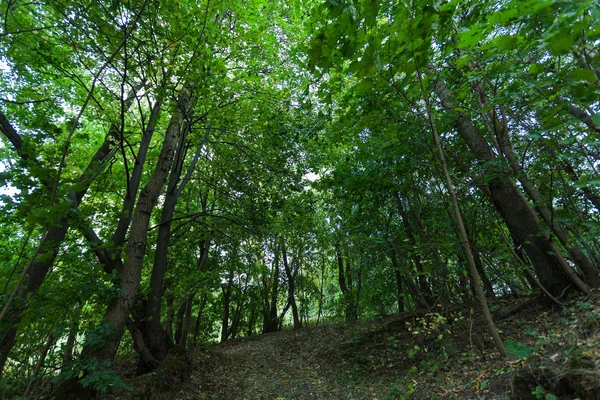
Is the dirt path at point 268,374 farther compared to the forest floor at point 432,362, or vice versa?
the dirt path at point 268,374

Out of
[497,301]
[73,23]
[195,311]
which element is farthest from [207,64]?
[195,311]

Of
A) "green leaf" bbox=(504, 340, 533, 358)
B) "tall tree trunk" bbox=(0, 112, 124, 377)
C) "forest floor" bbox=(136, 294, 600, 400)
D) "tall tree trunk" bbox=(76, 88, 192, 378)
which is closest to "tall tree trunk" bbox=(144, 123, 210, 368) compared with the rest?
"tall tree trunk" bbox=(76, 88, 192, 378)

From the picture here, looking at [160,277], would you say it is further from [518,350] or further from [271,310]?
[271,310]

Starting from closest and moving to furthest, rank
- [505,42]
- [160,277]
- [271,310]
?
[505,42] → [160,277] → [271,310]

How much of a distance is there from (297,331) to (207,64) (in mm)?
11083

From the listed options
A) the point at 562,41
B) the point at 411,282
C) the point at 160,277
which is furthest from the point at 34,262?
the point at 411,282

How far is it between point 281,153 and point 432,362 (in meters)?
5.00

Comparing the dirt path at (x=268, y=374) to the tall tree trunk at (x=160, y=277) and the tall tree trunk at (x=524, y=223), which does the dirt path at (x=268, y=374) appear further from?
the tall tree trunk at (x=524, y=223)

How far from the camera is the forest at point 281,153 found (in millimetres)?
2250

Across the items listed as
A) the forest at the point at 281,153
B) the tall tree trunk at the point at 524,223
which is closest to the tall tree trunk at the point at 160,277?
the forest at the point at 281,153

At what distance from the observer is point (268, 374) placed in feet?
24.9

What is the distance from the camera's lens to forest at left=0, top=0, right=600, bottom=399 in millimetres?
2250

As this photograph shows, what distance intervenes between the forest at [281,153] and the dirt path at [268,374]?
40.4 inches

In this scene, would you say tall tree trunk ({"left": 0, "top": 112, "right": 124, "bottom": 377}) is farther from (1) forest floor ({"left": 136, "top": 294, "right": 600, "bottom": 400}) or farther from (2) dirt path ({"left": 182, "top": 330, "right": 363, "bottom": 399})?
(2) dirt path ({"left": 182, "top": 330, "right": 363, "bottom": 399})
